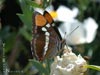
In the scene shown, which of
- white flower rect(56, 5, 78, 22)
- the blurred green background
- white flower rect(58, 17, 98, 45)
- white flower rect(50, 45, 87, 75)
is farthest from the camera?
white flower rect(56, 5, 78, 22)

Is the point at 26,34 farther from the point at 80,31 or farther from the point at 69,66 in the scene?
the point at 69,66

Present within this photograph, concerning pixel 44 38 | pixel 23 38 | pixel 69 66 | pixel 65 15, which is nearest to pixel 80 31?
pixel 65 15

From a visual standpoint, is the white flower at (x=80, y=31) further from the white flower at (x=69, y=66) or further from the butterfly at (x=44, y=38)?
the white flower at (x=69, y=66)

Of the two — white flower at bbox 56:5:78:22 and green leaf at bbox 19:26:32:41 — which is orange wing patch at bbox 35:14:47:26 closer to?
green leaf at bbox 19:26:32:41

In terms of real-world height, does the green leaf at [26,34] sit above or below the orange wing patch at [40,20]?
below

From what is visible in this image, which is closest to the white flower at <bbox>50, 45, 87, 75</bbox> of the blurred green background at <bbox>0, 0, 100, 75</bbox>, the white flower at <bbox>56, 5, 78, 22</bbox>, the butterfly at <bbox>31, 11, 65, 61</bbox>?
the butterfly at <bbox>31, 11, 65, 61</bbox>

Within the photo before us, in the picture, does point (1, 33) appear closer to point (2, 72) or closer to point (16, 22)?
point (16, 22)

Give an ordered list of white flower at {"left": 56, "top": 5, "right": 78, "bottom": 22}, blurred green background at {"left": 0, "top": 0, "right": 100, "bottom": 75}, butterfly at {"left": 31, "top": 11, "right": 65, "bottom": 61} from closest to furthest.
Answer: butterfly at {"left": 31, "top": 11, "right": 65, "bottom": 61}
blurred green background at {"left": 0, "top": 0, "right": 100, "bottom": 75}
white flower at {"left": 56, "top": 5, "right": 78, "bottom": 22}

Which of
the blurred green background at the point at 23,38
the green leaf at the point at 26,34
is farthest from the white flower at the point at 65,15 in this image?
the green leaf at the point at 26,34
